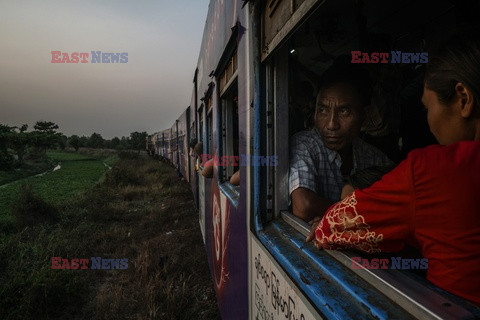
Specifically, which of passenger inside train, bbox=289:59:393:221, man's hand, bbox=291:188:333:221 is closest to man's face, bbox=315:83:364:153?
passenger inside train, bbox=289:59:393:221

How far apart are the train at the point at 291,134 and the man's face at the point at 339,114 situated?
227 millimetres

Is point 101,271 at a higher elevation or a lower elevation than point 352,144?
lower

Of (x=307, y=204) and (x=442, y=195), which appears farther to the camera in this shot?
(x=307, y=204)

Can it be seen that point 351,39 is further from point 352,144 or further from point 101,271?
point 101,271

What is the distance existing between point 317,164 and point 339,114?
39 cm

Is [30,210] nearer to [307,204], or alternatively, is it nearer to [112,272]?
[112,272]

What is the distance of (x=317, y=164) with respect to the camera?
182cm

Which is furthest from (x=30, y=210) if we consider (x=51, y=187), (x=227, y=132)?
(x=51, y=187)

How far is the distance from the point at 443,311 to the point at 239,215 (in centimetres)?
148

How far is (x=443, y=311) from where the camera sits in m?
0.61

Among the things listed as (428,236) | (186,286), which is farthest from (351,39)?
(186,286)

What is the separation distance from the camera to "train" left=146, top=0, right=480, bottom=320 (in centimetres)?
83

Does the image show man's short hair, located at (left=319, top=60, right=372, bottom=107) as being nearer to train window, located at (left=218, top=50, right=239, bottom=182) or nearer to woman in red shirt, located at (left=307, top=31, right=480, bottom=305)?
woman in red shirt, located at (left=307, top=31, right=480, bottom=305)

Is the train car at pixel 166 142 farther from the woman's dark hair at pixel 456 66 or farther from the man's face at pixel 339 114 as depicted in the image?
the woman's dark hair at pixel 456 66
